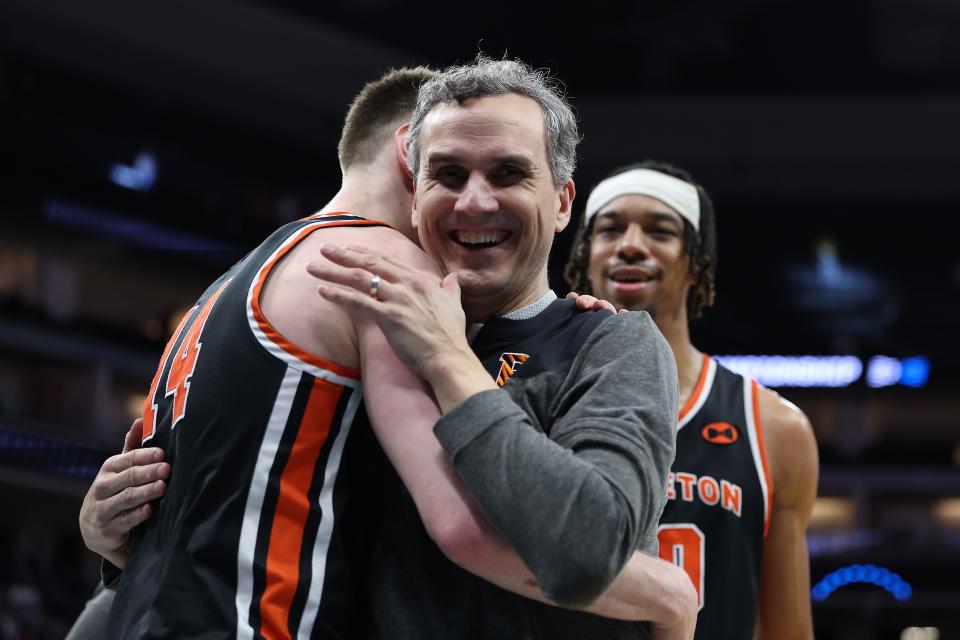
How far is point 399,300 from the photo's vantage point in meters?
2.19

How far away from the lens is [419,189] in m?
2.54

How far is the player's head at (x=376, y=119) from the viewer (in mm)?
2895

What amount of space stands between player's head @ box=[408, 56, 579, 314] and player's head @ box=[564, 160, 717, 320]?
164cm

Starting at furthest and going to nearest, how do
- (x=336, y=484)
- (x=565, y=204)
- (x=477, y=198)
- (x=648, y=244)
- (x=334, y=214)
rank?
(x=648, y=244)
(x=565, y=204)
(x=334, y=214)
(x=477, y=198)
(x=336, y=484)

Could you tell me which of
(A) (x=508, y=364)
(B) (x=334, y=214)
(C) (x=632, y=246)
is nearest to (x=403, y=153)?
(B) (x=334, y=214)

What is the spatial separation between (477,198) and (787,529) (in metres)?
2.09

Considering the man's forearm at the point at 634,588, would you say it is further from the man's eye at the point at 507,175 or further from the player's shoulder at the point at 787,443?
the player's shoulder at the point at 787,443

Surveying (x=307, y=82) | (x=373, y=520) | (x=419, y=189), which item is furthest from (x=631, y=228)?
(x=307, y=82)

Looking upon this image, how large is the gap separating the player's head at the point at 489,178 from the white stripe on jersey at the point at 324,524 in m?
0.38

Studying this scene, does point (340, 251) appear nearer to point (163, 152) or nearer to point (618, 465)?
point (618, 465)

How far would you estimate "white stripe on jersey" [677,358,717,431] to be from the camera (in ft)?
13.3

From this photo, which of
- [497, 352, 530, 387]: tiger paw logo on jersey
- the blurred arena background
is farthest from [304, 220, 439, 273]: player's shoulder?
the blurred arena background

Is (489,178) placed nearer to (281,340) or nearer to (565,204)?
(565,204)

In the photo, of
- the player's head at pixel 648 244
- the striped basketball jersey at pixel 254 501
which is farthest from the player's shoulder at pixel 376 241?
the player's head at pixel 648 244
